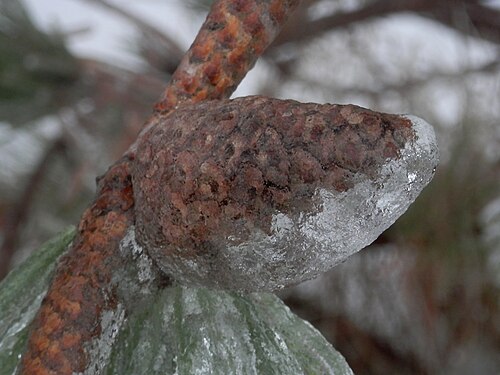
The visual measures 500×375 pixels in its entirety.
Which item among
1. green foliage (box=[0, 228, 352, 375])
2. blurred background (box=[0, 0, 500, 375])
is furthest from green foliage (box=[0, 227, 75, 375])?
blurred background (box=[0, 0, 500, 375])

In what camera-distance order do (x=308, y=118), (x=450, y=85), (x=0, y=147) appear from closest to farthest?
(x=308, y=118) → (x=0, y=147) → (x=450, y=85)

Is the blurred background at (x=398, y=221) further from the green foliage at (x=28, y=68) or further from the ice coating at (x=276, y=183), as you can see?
the ice coating at (x=276, y=183)

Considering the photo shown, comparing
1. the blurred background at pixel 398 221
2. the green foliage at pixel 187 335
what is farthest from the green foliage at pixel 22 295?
the blurred background at pixel 398 221

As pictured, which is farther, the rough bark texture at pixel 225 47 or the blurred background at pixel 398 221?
the blurred background at pixel 398 221

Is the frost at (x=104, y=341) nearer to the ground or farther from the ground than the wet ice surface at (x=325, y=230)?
nearer to the ground

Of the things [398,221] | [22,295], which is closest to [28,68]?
[398,221]

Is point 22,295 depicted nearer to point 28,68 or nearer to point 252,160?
point 252,160

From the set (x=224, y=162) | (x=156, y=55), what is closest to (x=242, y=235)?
(x=224, y=162)

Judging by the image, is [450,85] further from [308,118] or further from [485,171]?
[308,118]
